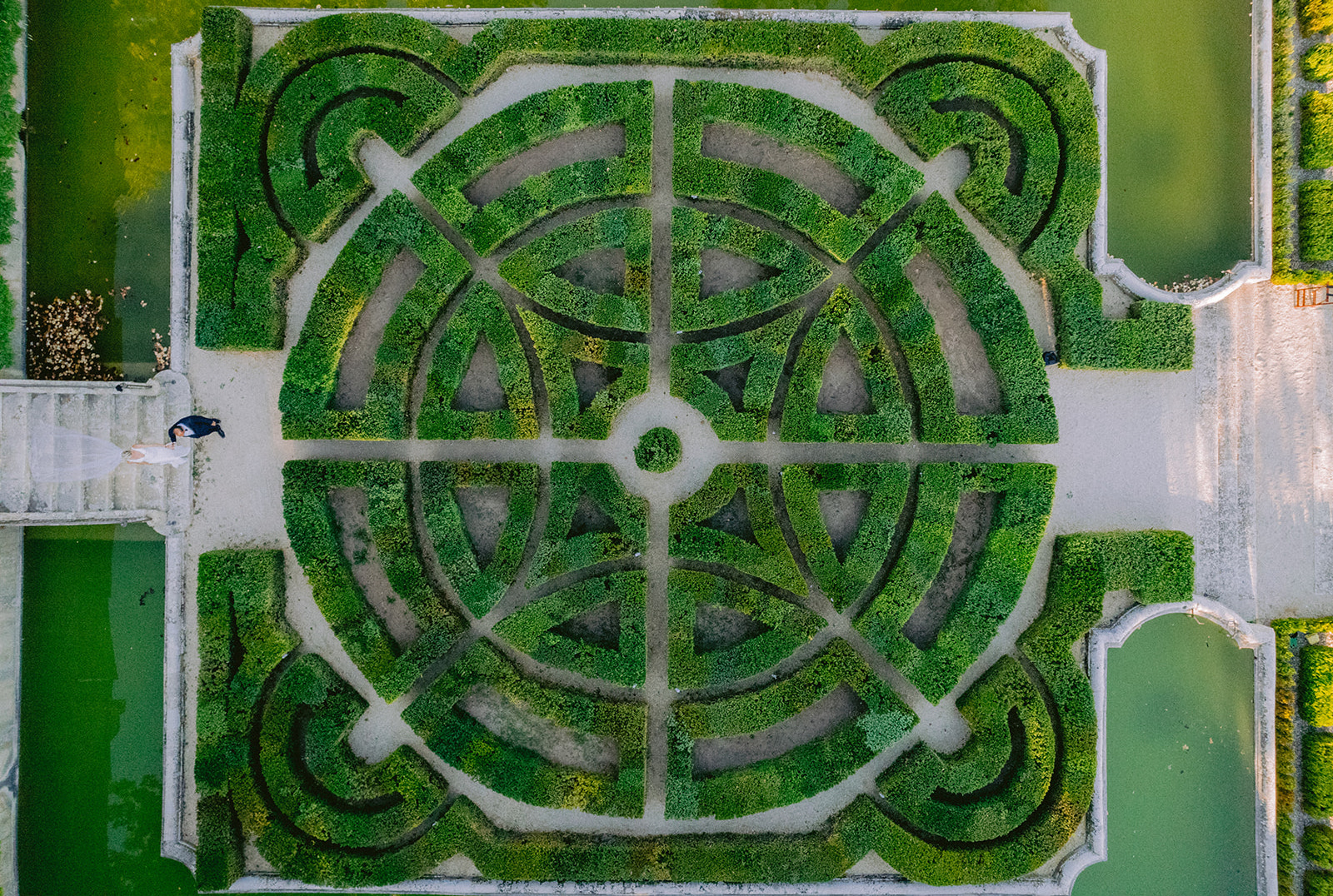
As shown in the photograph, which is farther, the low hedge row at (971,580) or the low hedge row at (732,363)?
the low hedge row at (732,363)

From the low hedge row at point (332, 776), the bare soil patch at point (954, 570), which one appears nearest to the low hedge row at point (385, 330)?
the low hedge row at point (332, 776)

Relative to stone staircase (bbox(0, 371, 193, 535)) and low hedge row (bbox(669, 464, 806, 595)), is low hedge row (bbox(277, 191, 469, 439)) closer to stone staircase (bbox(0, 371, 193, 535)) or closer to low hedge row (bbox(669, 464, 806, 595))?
stone staircase (bbox(0, 371, 193, 535))

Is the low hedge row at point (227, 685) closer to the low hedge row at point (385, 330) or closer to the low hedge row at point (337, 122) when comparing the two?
the low hedge row at point (385, 330)

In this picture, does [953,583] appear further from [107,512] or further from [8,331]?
[8,331]

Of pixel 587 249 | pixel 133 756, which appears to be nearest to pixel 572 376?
pixel 587 249

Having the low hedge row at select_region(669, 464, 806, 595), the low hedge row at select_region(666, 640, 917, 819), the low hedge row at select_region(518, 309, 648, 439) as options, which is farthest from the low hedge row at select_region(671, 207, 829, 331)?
the low hedge row at select_region(666, 640, 917, 819)

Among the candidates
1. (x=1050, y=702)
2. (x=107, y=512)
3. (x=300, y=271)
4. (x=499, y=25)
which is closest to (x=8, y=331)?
(x=107, y=512)

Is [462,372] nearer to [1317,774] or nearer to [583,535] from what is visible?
[583,535]
